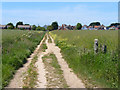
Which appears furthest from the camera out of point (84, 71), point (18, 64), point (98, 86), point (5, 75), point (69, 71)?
point (18, 64)

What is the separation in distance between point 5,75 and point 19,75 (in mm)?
950

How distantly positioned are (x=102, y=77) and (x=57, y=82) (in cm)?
164

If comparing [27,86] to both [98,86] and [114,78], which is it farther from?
[114,78]

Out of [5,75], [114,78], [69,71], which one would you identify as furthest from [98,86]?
[5,75]

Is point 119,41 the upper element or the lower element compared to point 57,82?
upper

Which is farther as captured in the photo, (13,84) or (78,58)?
(78,58)

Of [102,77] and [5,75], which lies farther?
[5,75]

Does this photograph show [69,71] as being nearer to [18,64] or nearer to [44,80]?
[44,80]

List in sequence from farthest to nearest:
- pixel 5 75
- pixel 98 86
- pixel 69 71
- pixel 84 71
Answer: pixel 69 71
pixel 84 71
pixel 5 75
pixel 98 86

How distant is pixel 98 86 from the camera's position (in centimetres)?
743

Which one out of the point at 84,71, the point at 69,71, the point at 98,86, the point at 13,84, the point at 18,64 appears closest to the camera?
the point at 98,86

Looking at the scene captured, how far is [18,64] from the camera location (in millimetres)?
11461

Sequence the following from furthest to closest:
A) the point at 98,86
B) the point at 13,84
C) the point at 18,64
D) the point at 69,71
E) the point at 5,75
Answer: the point at 18,64, the point at 69,71, the point at 5,75, the point at 13,84, the point at 98,86

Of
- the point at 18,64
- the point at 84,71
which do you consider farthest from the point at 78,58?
the point at 18,64
